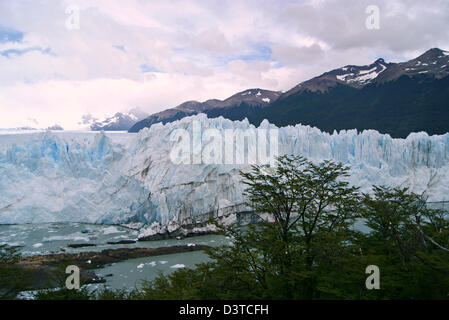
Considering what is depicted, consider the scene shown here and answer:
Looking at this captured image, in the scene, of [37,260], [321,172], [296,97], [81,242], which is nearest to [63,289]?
[321,172]

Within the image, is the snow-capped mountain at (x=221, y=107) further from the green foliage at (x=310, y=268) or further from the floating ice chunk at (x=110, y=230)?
the green foliage at (x=310, y=268)

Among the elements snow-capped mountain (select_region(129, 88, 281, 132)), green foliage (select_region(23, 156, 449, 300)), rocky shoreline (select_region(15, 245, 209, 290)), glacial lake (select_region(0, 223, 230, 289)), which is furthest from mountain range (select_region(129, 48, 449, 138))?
green foliage (select_region(23, 156, 449, 300))

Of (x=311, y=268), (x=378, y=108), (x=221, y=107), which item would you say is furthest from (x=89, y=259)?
(x=221, y=107)

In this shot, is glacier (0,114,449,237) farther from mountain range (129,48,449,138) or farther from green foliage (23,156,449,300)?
mountain range (129,48,449,138)

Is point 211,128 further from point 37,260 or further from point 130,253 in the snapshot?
point 37,260

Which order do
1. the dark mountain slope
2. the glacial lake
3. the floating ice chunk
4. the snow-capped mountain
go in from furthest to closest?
the snow-capped mountain
the dark mountain slope
the floating ice chunk
the glacial lake

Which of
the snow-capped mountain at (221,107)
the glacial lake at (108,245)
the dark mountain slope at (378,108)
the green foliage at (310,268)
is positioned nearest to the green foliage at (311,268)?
the green foliage at (310,268)
